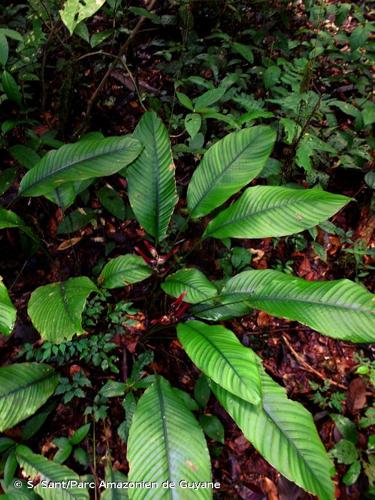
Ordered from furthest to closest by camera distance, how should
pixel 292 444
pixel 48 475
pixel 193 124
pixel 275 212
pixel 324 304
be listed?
pixel 193 124, pixel 275 212, pixel 48 475, pixel 324 304, pixel 292 444

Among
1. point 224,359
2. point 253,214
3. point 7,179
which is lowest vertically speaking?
point 224,359

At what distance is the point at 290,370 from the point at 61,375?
1.16m

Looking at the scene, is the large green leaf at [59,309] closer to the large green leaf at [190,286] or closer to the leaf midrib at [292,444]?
the large green leaf at [190,286]

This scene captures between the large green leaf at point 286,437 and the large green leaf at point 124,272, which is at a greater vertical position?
the large green leaf at point 124,272

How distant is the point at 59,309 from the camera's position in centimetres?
145

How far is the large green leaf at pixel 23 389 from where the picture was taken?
4.96 feet

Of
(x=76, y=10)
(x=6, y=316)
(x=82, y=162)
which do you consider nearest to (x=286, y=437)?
(x=6, y=316)

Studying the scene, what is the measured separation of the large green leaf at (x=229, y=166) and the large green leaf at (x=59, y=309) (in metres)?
0.67

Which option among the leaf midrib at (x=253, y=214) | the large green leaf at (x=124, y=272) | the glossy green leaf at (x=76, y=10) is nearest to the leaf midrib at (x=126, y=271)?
the large green leaf at (x=124, y=272)

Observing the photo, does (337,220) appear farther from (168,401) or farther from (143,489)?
(143,489)

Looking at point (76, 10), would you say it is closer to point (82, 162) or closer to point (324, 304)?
point (82, 162)

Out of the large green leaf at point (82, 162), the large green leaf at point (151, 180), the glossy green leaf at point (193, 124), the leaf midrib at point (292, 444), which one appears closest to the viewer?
the leaf midrib at point (292, 444)

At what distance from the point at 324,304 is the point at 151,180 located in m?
0.96

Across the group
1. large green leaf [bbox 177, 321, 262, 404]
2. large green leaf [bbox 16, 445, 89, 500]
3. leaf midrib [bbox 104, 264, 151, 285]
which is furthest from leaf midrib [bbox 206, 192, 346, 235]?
large green leaf [bbox 16, 445, 89, 500]
